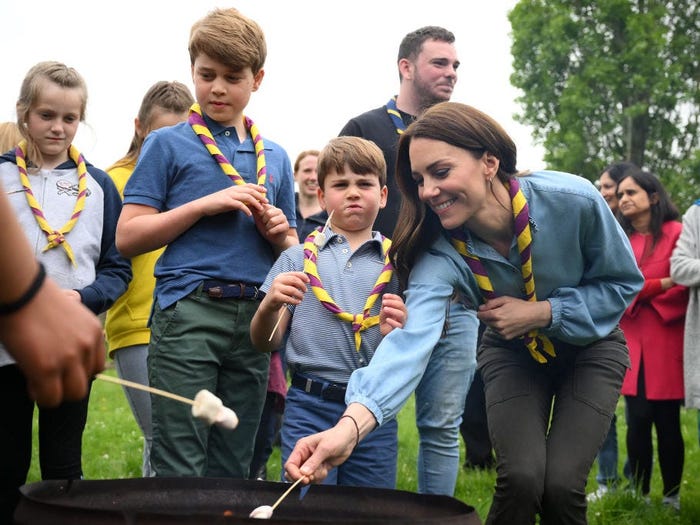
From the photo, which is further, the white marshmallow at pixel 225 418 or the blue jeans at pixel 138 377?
the blue jeans at pixel 138 377

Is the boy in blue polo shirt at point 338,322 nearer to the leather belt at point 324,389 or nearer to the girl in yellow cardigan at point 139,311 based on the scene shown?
the leather belt at point 324,389

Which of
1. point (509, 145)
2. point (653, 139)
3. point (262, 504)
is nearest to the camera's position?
point (262, 504)

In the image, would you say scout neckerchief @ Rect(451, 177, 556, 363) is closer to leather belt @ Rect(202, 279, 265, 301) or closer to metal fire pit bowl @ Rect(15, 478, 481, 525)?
leather belt @ Rect(202, 279, 265, 301)

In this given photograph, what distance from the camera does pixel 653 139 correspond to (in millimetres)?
30750

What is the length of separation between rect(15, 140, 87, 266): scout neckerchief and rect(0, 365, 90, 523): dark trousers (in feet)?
1.80

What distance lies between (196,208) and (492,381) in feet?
4.31

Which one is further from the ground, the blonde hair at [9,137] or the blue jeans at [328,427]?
the blonde hair at [9,137]

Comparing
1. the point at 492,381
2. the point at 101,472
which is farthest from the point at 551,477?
the point at 101,472

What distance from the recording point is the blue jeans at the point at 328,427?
4.07 metres

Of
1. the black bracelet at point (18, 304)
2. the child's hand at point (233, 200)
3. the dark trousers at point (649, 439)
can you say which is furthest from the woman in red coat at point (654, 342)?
the black bracelet at point (18, 304)

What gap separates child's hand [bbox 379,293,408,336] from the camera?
3.67 m

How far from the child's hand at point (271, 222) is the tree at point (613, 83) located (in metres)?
26.7

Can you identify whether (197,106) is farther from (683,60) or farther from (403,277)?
(683,60)

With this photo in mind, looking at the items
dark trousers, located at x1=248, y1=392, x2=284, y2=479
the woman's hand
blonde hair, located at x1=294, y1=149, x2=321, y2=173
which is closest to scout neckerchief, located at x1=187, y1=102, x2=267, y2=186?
the woman's hand
